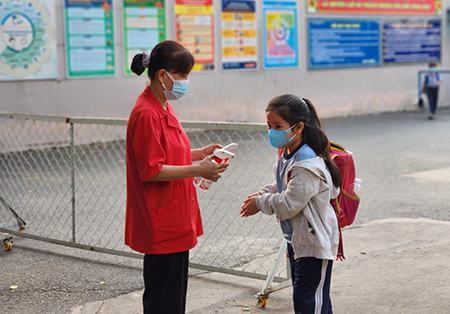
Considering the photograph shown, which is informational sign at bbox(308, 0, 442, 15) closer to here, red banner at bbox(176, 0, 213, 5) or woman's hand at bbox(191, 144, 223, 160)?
red banner at bbox(176, 0, 213, 5)

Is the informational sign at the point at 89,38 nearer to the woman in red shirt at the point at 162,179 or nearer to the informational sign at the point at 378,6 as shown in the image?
the informational sign at the point at 378,6

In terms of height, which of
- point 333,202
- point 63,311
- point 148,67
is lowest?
point 63,311

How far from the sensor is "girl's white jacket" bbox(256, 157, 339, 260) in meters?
3.81

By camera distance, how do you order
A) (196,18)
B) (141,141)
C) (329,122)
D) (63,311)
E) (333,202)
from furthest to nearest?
1. (329,122)
2. (196,18)
3. (63,311)
4. (333,202)
5. (141,141)

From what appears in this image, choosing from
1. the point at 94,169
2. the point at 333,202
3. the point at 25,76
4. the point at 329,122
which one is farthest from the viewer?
the point at 329,122

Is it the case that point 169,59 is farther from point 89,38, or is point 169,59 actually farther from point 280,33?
point 280,33

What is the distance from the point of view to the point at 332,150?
4.16 meters

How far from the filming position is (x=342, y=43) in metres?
19.5

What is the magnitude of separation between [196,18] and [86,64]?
9.15ft

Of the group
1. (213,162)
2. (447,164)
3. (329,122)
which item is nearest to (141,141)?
(213,162)

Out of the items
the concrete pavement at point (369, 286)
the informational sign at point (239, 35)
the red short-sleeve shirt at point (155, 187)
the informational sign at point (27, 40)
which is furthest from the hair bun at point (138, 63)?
the informational sign at point (239, 35)

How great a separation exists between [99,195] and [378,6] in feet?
42.4

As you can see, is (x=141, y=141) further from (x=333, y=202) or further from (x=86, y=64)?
(x=86, y=64)

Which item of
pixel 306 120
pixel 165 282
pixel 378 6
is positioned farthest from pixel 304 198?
pixel 378 6
